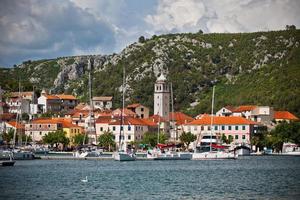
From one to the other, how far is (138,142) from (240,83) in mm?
55527

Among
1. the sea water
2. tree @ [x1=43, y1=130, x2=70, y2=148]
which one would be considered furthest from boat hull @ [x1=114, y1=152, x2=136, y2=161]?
tree @ [x1=43, y1=130, x2=70, y2=148]

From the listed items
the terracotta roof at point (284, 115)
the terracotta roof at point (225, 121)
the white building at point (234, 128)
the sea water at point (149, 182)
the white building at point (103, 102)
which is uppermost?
the white building at point (103, 102)

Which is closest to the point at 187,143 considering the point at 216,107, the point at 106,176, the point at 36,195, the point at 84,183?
the point at 216,107

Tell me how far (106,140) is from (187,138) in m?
14.3

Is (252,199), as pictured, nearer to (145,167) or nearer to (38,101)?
(145,167)

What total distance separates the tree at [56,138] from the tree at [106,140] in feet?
26.7

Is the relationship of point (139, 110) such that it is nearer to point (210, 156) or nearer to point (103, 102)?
point (103, 102)

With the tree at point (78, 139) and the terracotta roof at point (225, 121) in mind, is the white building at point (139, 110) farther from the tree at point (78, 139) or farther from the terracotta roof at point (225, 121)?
the tree at point (78, 139)

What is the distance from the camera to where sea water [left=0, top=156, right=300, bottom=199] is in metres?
56.2

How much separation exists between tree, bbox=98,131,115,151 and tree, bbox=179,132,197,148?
12376 millimetres

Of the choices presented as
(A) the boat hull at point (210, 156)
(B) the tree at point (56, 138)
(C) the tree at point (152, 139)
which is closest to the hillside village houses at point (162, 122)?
(C) the tree at point (152, 139)

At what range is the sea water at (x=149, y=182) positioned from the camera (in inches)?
2213

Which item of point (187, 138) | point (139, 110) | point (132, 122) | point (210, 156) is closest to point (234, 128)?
point (187, 138)

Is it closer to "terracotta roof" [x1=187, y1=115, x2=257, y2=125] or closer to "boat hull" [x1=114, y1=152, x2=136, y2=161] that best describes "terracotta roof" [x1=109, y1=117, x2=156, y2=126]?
"terracotta roof" [x1=187, y1=115, x2=257, y2=125]
